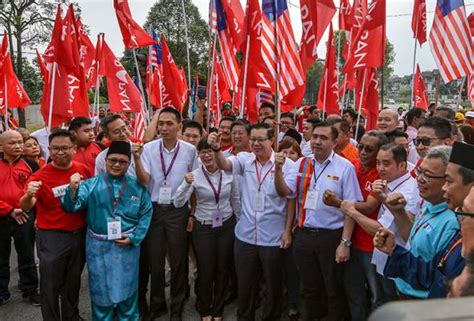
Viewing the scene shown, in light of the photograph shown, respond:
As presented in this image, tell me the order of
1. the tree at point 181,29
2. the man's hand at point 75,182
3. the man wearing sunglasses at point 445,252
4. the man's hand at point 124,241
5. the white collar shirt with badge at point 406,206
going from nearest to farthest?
→ 1. the man wearing sunglasses at point 445,252
2. the white collar shirt with badge at point 406,206
3. the man's hand at point 75,182
4. the man's hand at point 124,241
5. the tree at point 181,29

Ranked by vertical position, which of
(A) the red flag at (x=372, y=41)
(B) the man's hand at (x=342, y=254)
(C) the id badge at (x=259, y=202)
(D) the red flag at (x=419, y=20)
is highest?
(D) the red flag at (x=419, y=20)

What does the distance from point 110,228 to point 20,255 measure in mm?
1945

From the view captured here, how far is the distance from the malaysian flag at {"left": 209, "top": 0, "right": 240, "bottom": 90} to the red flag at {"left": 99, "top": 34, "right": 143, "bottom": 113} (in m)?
1.46

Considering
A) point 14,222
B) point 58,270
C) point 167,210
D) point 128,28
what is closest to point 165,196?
point 167,210

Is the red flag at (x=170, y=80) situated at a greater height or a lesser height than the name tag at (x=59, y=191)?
greater

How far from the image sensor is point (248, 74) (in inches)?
200

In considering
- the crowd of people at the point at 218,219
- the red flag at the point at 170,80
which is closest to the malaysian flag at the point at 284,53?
the crowd of people at the point at 218,219

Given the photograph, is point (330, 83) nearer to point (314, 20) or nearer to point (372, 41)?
point (372, 41)

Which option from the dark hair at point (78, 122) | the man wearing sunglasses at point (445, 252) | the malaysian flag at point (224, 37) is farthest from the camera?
the malaysian flag at point (224, 37)

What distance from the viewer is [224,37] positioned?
6590 mm

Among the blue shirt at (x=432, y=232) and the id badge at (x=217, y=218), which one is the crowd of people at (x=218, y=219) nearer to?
the id badge at (x=217, y=218)

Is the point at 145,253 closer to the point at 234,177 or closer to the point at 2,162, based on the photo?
the point at 234,177

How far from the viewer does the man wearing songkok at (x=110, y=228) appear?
3855mm

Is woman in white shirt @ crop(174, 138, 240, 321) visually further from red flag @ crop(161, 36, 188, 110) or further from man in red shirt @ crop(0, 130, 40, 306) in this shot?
red flag @ crop(161, 36, 188, 110)
